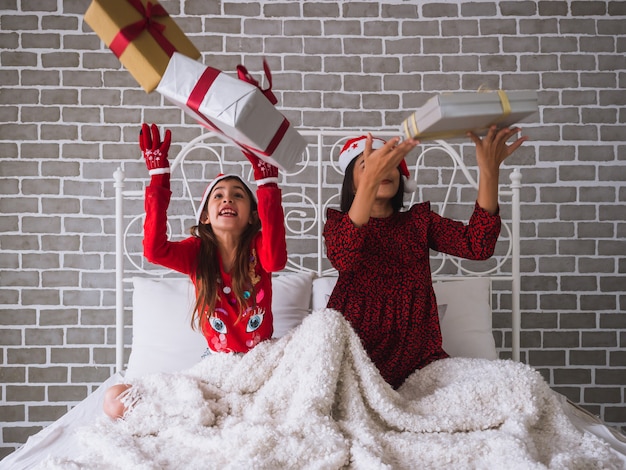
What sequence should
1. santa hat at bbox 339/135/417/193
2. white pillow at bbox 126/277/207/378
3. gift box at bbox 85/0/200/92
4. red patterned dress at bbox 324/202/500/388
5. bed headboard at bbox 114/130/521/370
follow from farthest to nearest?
1. bed headboard at bbox 114/130/521/370
2. white pillow at bbox 126/277/207/378
3. santa hat at bbox 339/135/417/193
4. red patterned dress at bbox 324/202/500/388
5. gift box at bbox 85/0/200/92

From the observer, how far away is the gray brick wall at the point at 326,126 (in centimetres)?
229

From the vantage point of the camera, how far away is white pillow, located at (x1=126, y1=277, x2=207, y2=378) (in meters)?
1.80

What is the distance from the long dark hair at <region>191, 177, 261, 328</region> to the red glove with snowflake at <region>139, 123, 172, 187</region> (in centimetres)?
26

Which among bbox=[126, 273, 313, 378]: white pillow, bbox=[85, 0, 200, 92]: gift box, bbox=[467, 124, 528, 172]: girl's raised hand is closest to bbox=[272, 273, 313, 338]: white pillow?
bbox=[126, 273, 313, 378]: white pillow

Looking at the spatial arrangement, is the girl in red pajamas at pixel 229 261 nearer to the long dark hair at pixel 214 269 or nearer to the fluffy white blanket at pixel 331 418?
the long dark hair at pixel 214 269

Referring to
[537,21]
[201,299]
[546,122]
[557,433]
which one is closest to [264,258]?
[201,299]

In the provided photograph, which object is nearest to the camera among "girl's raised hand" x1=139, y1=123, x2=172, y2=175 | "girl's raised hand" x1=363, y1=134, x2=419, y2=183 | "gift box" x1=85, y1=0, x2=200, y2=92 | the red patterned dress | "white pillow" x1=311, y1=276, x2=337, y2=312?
"gift box" x1=85, y1=0, x2=200, y2=92

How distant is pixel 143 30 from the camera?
3.51 ft

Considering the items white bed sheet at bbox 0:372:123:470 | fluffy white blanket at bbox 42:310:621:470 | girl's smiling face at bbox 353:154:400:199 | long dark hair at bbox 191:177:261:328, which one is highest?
girl's smiling face at bbox 353:154:400:199

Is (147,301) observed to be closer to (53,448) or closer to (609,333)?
(53,448)

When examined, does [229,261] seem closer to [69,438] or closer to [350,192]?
[350,192]

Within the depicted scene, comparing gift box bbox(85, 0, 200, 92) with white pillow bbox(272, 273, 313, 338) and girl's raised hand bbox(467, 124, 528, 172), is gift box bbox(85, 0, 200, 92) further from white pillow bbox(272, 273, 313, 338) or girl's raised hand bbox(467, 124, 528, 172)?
white pillow bbox(272, 273, 313, 338)

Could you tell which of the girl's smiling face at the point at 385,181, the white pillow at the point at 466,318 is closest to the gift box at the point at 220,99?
the girl's smiling face at the point at 385,181

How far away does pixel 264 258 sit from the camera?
154cm
